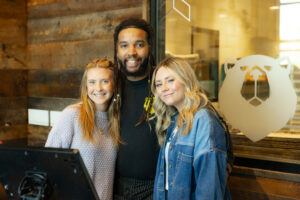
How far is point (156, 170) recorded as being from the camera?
1.70 m

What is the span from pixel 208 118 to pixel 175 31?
3.82 feet

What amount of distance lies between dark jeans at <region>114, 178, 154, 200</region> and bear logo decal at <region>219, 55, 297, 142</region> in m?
0.77

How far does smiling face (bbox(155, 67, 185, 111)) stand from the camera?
154 centimetres

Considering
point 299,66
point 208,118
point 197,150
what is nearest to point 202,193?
point 197,150

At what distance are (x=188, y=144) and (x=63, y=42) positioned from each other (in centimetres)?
201

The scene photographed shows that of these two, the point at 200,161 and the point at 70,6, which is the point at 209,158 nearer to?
the point at 200,161

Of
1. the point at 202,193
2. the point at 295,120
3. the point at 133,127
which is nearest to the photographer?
the point at 202,193

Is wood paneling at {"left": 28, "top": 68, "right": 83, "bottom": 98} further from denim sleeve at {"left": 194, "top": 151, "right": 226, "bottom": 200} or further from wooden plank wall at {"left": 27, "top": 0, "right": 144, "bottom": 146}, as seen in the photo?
denim sleeve at {"left": 194, "top": 151, "right": 226, "bottom": 200}

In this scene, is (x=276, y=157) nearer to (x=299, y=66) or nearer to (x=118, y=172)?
(x=299, y=66)

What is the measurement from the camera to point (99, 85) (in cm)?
185

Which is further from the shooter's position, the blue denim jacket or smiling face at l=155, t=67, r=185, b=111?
smiling face at l=155, t=67, r=185, b=111

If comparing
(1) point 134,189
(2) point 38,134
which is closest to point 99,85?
(1) point 134,189

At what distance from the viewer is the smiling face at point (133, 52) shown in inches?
74.2

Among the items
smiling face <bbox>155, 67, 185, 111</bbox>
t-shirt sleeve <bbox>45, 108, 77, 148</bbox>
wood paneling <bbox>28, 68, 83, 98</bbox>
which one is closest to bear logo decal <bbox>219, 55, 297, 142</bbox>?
smiling face <bbox>155, 67, 185, 111</bbox>
